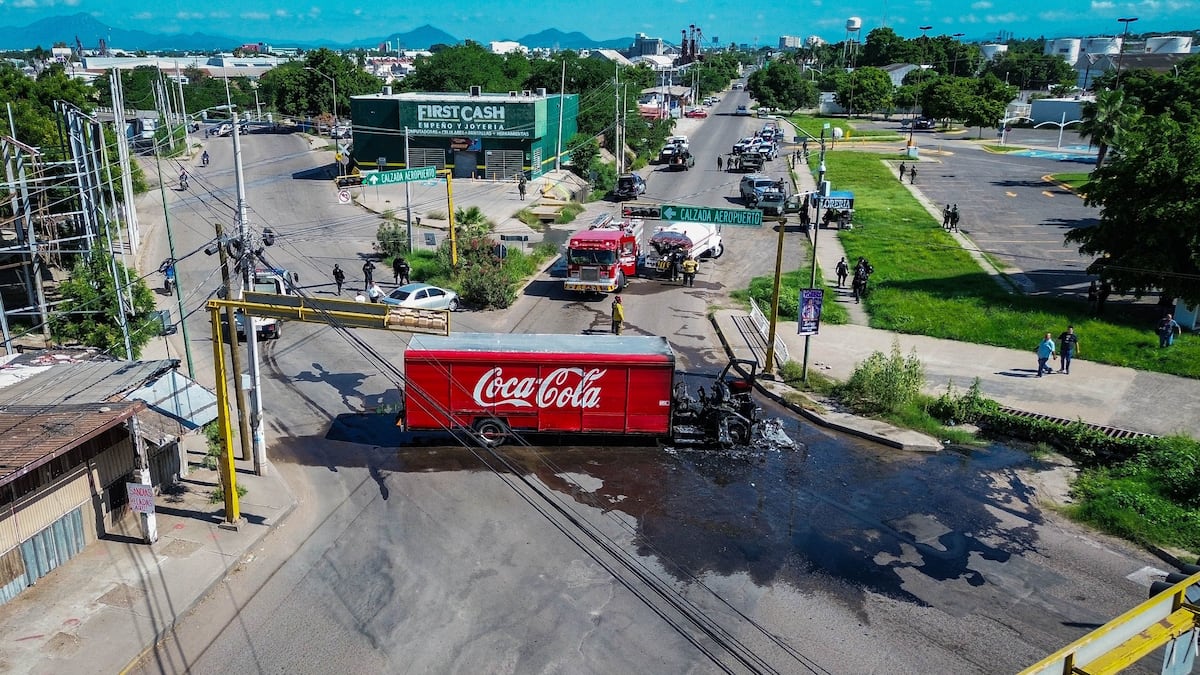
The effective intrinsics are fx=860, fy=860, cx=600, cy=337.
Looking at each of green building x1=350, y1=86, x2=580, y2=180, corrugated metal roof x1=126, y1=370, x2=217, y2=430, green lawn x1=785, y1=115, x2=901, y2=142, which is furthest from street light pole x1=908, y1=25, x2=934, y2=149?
corrugated metal roof x1=126, y1=370, x2=217, y2=430

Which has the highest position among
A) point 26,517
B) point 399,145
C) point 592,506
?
point 399,145

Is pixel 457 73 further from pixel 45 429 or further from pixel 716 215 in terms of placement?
pixel 45 429

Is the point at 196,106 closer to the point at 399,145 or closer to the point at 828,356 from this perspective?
the point at 399,145

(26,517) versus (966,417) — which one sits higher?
(26,517)

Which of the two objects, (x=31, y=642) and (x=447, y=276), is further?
(x=447, y=276)

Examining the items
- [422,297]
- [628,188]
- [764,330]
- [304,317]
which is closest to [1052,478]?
[764,330]

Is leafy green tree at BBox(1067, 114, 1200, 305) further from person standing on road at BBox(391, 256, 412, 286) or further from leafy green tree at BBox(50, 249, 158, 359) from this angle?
leafy green tree at BBox(50, 249, 158, 359)

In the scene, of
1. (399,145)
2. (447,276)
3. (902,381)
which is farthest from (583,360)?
(399,145)

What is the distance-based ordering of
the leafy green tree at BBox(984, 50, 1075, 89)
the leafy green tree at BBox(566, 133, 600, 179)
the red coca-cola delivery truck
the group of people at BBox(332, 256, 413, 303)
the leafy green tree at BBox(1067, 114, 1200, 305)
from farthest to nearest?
the leafy green tree at BBox(984, 50, 1075, 89), the leafy green tree at BBox(566, 133, 600, 179), the group of people at BBox(332, 256, 413, 303), the leafy green tree at BBox(1067, 114, 1200, 305), the red coca-cola delivery truck
